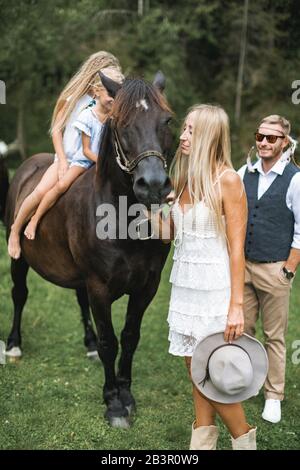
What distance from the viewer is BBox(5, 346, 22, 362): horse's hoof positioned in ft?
16.1

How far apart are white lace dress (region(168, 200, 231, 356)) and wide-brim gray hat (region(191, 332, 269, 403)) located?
3.6 inches

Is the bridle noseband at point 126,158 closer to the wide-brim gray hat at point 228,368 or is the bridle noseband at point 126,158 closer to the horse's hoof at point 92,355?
the wide-brim gray hat at point 228,368

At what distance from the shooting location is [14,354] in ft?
16.3

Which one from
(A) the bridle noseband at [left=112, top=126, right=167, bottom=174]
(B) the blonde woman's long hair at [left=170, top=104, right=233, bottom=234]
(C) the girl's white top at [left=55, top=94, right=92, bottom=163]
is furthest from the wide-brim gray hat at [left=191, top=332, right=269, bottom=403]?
(C) the girl's white top at [left=55, top=94, right=92, bottom=163]

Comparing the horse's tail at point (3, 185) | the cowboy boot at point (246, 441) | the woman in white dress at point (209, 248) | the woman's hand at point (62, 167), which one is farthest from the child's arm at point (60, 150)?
the cowboy boot at point (246, 441)

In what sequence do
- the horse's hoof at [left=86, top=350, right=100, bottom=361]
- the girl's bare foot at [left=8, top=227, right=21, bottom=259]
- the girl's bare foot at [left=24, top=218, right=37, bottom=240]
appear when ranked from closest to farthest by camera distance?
the girl's bare foot at [left=24, top=218, right=37, bottom=240], the girl's bare foot at [left=8, top=227, right=21, bottom=259], the horse's hoof at [left=86, top=350, right=100, bottom=361]

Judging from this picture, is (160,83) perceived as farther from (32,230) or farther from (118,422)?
(118,422)

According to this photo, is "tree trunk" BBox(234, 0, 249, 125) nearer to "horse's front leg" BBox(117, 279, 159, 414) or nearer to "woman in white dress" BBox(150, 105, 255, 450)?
"horse's front leg" BBox(117, 279, 159, 414)

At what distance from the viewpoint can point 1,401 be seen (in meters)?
4.07

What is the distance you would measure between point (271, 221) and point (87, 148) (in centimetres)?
140

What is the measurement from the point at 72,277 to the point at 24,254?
0.74 meters

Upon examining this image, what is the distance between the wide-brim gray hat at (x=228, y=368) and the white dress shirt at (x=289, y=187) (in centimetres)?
113

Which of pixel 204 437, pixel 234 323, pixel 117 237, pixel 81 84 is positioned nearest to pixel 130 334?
pixel 117 237
